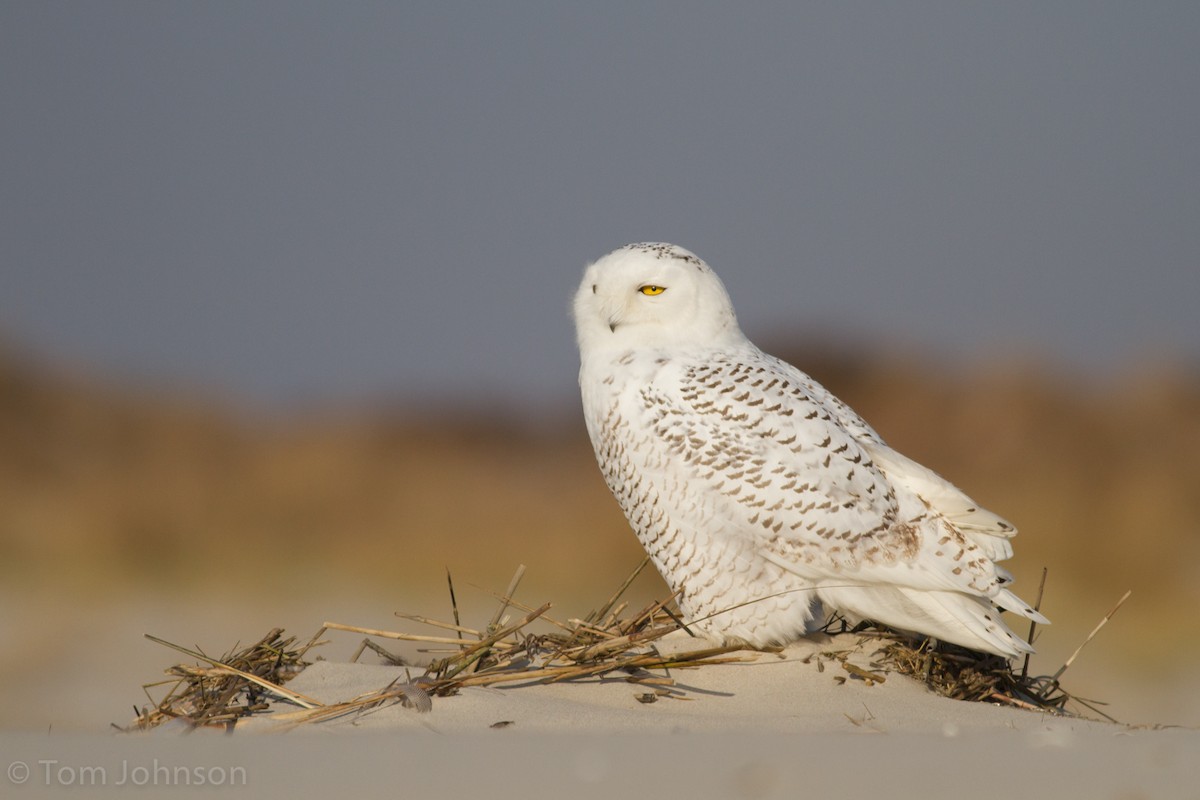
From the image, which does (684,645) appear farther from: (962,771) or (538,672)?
(962,771)

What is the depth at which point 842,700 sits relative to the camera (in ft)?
13.9

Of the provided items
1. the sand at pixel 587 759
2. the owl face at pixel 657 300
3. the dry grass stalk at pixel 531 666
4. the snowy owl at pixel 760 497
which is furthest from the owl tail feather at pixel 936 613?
the owl face at pixel 657 300

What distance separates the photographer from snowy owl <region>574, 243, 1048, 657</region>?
436cm

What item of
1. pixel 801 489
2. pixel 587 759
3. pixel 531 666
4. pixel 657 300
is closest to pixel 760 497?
pixel 801 489

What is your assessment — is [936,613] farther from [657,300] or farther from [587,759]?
[587,759]

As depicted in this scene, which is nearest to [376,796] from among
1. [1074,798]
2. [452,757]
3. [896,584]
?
[452,757]

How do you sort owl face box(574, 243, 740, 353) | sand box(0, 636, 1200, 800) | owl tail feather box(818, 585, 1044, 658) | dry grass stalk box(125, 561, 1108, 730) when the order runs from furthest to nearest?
Answer: owl face box(574, 243, 740, 353), owl tail feather box(818, 585, 1044, 658), dry grass stalk box(125, 561, 1108, 730), sand box(0, 636, 1200, 800)

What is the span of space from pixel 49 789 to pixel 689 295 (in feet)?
9.48

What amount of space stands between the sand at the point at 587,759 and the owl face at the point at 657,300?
1.59 metres

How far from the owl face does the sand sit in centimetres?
159

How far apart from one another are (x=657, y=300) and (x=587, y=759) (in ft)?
7.35

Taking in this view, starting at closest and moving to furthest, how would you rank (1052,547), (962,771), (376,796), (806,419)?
(376,796)
(962,771)
(806,419)
(1052,547)

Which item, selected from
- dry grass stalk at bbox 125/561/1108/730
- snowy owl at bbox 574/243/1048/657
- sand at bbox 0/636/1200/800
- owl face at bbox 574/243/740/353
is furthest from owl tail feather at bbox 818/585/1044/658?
owl face at bbox 574/243/740/353

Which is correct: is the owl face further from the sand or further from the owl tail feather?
the sand
